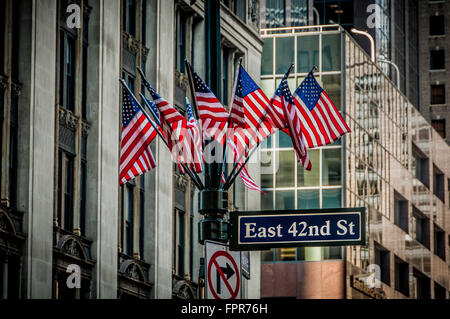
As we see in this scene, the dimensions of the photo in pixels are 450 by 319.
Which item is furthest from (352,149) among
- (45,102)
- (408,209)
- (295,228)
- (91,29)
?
(295,228)

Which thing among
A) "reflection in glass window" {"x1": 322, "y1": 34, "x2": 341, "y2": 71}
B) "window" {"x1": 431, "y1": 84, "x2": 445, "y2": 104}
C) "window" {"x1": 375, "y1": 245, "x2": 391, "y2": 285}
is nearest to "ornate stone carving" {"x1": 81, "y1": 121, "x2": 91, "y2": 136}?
"reflection in glass window" {"x1": 322, "y1": 34, "x2": 341, "y2": 71}

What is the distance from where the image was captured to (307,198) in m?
68.4

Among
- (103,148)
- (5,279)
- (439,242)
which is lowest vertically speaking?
(5,279)

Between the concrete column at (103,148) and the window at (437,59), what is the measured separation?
7639 cm

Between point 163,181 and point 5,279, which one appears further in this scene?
point 163,181

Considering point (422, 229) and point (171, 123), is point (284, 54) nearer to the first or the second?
point (422, 229)

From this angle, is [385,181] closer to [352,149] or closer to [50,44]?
[352,149]

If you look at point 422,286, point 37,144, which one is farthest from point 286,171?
point 37,144

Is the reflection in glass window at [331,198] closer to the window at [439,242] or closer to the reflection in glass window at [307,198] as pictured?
the reflection in glass window at [307,198]

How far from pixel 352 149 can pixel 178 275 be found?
Result: 28.1m

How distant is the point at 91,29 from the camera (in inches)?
1481

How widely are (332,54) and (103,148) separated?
116 ft

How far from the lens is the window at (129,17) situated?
40.6m

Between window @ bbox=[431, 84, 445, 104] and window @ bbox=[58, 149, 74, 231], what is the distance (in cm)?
7819
